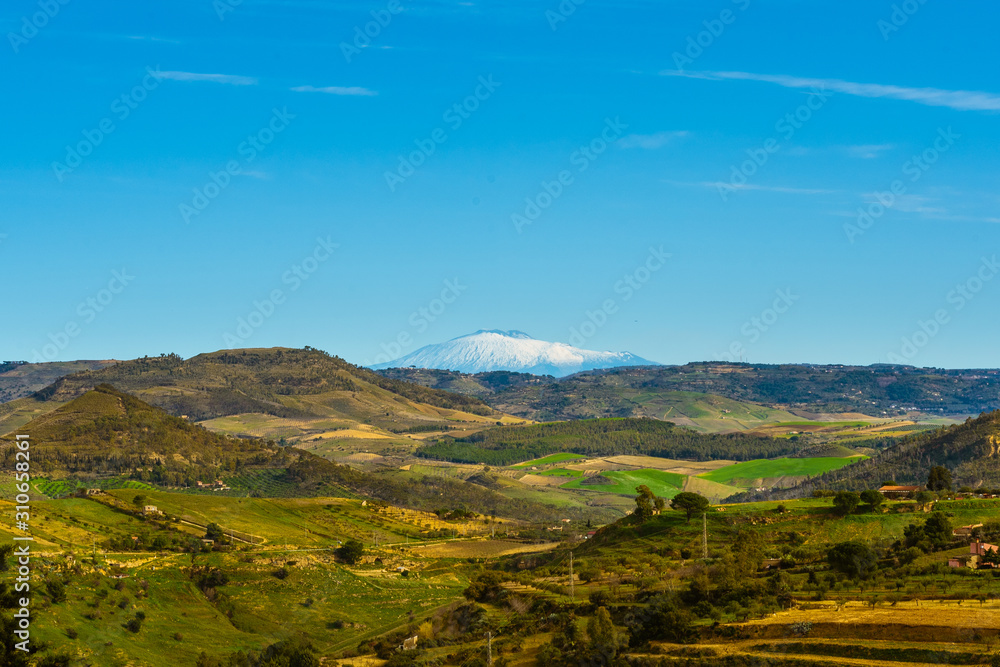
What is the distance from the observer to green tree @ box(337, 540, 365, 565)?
390ft

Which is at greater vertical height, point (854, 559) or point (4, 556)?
point (4, 556)

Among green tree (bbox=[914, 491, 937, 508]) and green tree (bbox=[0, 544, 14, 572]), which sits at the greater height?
green tree (bbox=[914, 491, 937, 508])

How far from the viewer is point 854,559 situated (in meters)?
70.0

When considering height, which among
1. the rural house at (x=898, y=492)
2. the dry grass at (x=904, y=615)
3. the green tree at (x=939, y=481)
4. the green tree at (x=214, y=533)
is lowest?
the dry grass at (x=904, y=615)

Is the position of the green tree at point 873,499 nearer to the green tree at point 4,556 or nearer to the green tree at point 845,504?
the green tree at point 845,504

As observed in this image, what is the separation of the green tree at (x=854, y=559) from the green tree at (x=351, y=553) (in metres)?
60.9

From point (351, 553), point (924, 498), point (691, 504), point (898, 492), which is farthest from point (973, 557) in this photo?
point (351, 553)

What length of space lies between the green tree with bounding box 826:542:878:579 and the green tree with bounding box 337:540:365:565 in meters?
60.9

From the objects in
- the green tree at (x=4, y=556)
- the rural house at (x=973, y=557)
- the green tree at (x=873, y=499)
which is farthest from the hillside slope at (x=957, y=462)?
the green tree at (x=4, y=556)

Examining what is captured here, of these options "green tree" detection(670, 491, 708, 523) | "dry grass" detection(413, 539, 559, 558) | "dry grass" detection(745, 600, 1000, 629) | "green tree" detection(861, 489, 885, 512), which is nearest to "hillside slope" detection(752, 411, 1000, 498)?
"dry grass" detection(413, 539, 559, 558)

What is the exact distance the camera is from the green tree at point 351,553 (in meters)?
119

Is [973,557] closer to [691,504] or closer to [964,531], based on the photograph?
[964,531]

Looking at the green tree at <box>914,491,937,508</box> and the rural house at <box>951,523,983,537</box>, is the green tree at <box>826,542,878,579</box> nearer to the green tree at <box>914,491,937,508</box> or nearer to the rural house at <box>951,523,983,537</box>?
the rural house at <box>951,523,983,537</box>

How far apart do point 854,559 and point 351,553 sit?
63950mm
